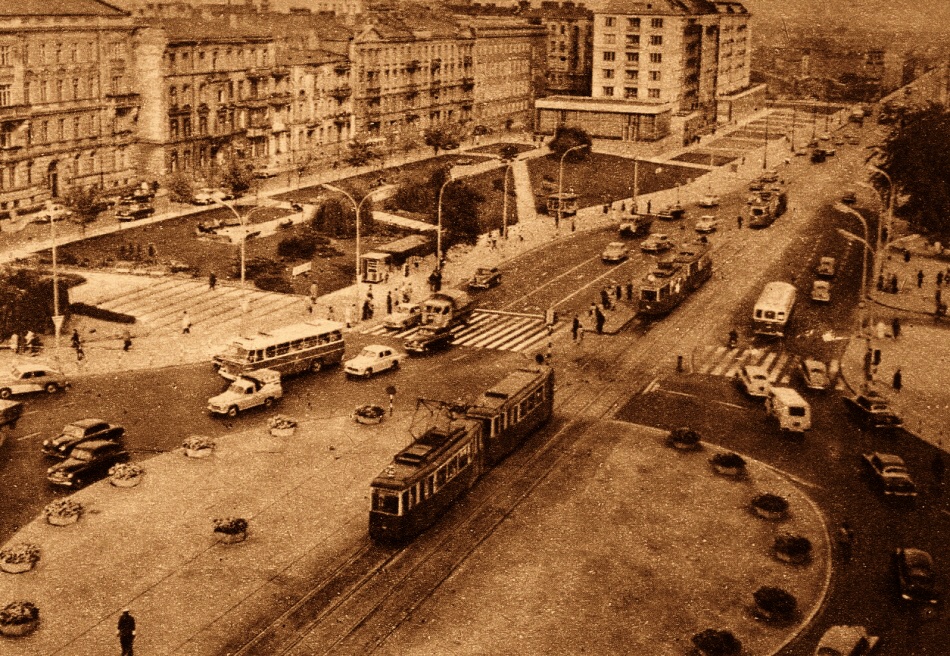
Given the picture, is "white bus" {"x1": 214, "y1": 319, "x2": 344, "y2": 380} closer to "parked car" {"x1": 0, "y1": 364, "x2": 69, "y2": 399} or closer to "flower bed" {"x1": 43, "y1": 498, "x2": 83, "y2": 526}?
"parked car" {"x1": 0, "y1": 364, "x2": 69, "y2": 399}

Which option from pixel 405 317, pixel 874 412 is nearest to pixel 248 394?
pixel 405 317

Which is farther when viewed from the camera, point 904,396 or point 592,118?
point 592,118

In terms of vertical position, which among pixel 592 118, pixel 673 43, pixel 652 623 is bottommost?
pixel 652 623

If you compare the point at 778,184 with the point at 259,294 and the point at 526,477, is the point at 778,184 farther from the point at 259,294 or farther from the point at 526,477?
the point at 526,477

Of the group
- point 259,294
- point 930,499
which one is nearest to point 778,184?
point 259,294

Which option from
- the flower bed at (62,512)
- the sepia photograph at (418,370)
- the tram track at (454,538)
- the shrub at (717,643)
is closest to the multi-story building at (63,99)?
the sepia photograph at (418,370)

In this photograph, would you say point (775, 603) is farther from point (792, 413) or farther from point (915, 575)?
point (792, 413)

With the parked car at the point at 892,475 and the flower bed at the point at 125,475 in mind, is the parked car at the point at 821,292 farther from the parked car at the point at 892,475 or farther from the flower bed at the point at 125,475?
the flower bed at the point at 125,475

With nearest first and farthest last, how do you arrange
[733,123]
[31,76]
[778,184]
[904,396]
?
[904,396] < [31,76] < [778,184] < [733,123]
